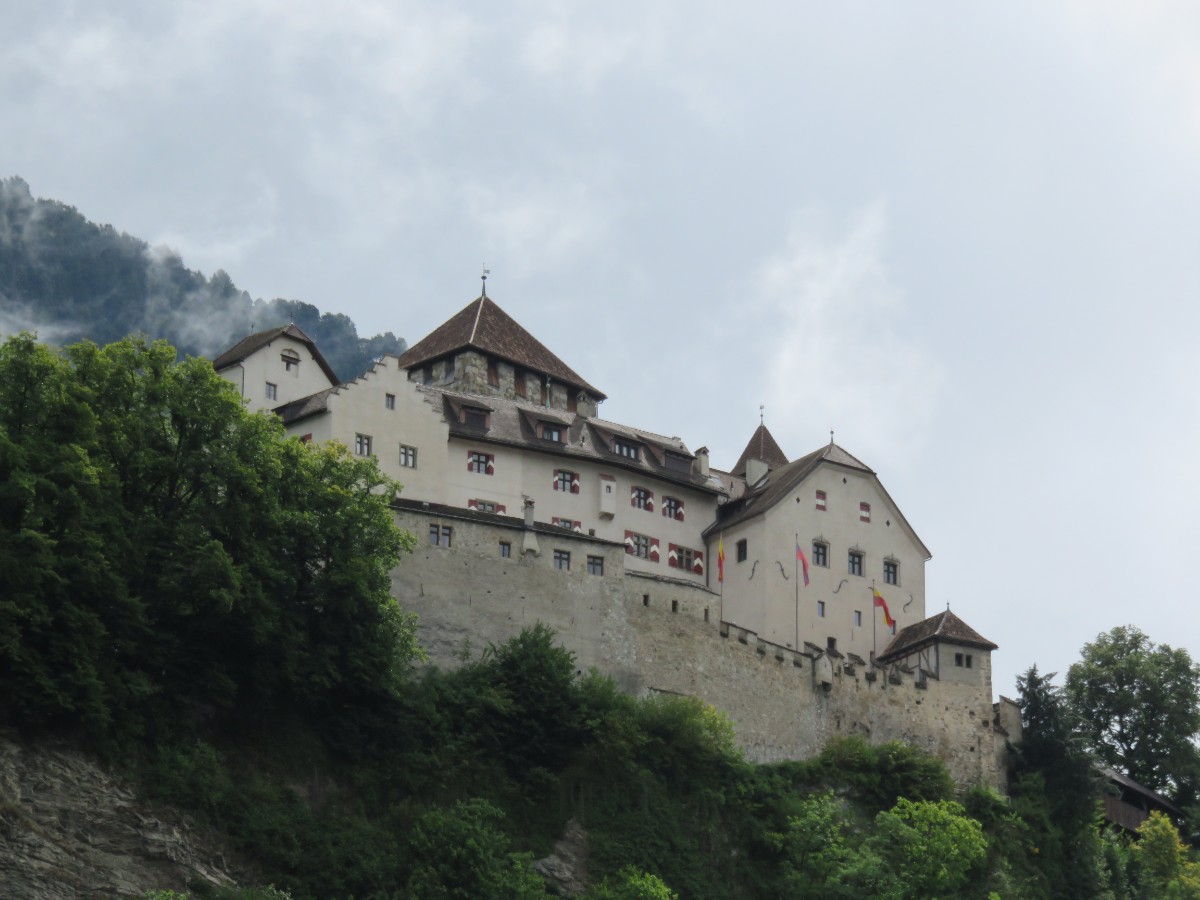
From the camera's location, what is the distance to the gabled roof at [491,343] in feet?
263

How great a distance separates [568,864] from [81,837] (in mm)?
15293

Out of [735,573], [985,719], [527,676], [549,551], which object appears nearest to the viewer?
[527,676]

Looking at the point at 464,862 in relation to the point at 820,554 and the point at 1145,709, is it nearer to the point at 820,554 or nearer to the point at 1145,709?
the point at 820,554

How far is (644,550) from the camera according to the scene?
242 ft

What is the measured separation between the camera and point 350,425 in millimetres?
66500

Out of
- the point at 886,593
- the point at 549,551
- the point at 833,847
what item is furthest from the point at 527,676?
the point at 886,593

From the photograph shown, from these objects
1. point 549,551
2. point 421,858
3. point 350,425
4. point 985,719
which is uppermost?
point 350,425

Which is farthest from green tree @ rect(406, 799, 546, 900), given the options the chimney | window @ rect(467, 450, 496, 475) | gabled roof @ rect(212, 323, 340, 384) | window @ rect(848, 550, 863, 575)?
the chimney

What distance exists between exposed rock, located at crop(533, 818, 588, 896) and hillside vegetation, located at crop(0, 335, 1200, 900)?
1.19 ft

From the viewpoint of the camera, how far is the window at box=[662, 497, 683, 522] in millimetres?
Result: 75562

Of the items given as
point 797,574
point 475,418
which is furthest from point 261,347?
point 797,574

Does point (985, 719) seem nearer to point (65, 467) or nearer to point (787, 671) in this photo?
point (787, 671)

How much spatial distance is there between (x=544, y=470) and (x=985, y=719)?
59.6 ft

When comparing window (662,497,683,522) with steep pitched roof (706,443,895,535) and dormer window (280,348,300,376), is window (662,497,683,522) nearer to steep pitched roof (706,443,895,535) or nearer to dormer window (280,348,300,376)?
steep pitched roof (706,443,895,535)
